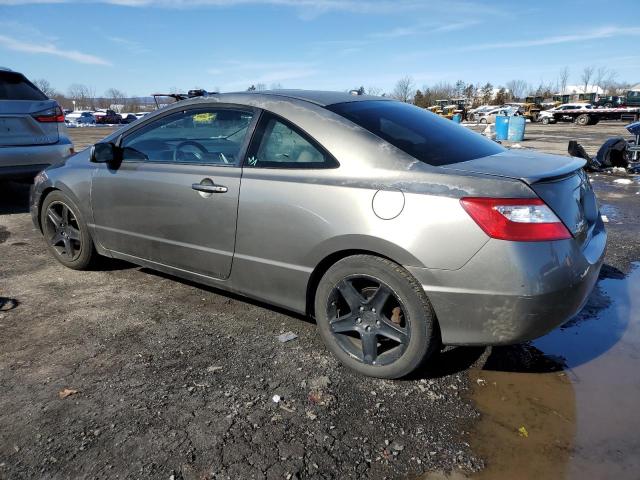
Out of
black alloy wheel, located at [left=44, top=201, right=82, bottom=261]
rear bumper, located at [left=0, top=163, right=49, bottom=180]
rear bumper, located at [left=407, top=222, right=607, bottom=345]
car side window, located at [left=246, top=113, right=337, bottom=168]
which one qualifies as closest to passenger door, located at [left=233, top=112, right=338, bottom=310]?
car side window, located at [left=246, top=113, right=337, bottom=168]

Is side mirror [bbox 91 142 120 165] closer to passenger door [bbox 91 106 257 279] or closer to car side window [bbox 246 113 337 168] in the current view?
passenger door [bbox 91 106 257 279]

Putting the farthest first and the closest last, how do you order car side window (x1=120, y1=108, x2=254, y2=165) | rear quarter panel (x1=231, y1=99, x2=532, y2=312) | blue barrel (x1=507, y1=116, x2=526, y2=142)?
1. blue barrel (x1=507, y1=116, x2=526, y2=142)
2. car side window (x1=120, y1=108, x2=254, y2=165)
3. rear quarter panel (x1=231, y1=99, x2=532, y2=312)

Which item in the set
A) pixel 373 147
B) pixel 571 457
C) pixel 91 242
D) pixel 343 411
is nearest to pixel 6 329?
pixel 91 242

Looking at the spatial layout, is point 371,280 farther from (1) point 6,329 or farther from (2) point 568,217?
(1) point 6,329

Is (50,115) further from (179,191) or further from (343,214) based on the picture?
(343,214)

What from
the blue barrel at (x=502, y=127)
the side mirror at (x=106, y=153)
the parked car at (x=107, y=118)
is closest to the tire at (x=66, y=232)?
the side mirror at (x=106, y=153)

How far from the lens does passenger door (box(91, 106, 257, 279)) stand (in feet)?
10.8

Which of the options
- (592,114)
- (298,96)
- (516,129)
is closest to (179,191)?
(298,96)

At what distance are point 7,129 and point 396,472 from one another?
6.43 metres

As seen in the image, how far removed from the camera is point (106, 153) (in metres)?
3.88

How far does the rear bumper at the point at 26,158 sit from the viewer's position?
246 inches

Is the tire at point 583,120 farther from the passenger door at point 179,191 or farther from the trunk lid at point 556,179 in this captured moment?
the passenger door at point 179,191

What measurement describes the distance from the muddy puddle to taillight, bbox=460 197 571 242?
3.02 ft

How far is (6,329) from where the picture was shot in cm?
344
